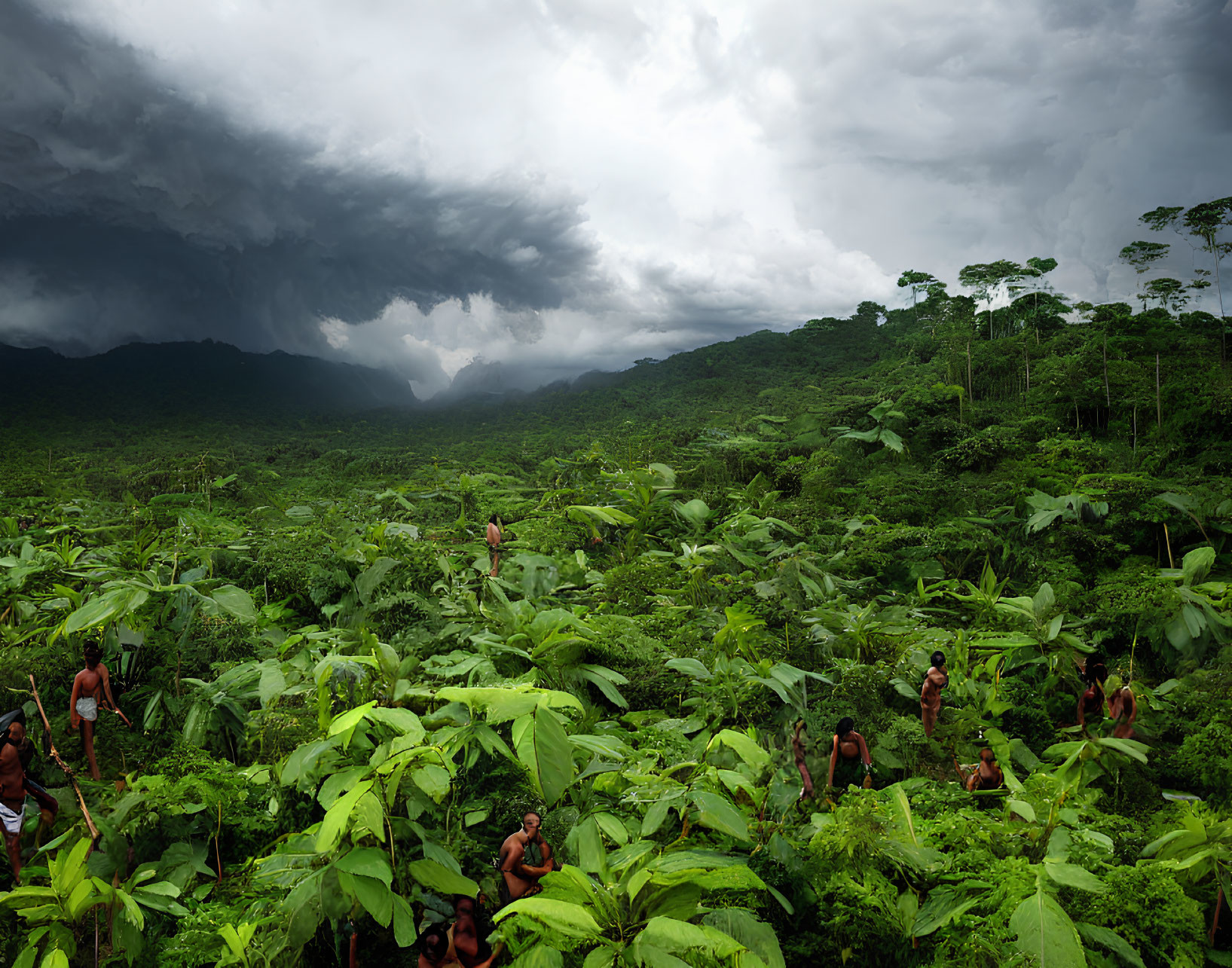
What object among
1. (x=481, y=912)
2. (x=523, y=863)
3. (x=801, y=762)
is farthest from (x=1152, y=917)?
(x=481, y=912)

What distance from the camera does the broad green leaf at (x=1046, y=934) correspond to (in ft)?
5.02

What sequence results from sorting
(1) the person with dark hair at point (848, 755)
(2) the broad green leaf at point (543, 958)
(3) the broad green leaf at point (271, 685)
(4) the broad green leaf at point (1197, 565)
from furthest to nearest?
1. (4) the broad green leaf at point (1197, 565)
2. (1) the person with dark hair at point (848, 755)
3. (3) the broad green leaf at point (271, 685)
4. (2) the broad green leaf at point (543, 958)

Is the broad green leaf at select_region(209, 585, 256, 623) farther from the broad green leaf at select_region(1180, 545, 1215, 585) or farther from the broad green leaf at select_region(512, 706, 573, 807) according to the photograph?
the broad green leaf at select_region(1180, 545, 1215, 585)

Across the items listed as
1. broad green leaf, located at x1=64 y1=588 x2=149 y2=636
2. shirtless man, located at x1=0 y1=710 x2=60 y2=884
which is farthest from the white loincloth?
broad green leaf, located at x1=64 y1=588 x2=149 y2=636

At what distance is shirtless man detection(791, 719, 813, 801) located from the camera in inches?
104

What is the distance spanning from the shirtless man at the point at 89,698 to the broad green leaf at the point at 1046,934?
4.15 m

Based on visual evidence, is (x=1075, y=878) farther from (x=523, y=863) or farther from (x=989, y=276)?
(x=989, y=276)

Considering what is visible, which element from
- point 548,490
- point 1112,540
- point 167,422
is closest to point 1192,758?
point 1112,540

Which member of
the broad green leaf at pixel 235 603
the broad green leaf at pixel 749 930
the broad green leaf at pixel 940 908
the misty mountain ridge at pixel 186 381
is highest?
the misty mountain ridge at pixel 186 381

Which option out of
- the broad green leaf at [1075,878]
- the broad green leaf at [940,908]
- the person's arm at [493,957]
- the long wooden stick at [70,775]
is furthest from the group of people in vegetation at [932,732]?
the long wooden stick at [70,775]

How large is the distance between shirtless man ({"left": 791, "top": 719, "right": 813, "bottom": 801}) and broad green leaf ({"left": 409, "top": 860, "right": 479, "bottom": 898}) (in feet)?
4.70

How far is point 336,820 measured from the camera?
1.49 meters

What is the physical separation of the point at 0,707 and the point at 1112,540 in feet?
27.8

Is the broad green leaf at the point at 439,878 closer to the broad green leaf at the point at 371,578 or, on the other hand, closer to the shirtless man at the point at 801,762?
the shirtless man at the point at 801,762
